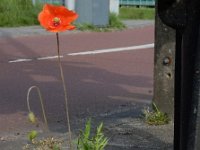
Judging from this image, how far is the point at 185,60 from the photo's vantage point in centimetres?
274

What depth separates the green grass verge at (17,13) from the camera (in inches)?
743

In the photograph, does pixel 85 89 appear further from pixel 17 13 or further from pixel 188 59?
pixel 17 13

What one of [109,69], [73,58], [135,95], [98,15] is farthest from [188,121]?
[98,15]

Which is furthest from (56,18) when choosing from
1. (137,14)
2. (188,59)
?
(137,14)

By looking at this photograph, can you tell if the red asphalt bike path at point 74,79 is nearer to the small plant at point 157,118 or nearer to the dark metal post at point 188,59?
the small plant at point 157,118

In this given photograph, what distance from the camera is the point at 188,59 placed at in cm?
273

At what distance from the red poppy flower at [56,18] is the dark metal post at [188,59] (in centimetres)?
50

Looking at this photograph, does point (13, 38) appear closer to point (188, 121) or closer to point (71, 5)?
point (71, 5)

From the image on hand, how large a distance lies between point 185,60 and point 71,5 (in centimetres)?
1637

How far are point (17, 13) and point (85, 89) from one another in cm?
1141

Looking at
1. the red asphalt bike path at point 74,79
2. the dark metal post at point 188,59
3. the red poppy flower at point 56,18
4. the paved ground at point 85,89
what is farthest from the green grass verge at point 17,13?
the dark metal post at point 188,59

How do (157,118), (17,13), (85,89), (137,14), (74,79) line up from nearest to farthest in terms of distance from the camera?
(157,118), (85,89), (74,79), (17,13), (137,14)

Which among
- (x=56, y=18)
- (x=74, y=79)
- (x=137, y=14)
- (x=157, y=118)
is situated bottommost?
(x=137, y=14)

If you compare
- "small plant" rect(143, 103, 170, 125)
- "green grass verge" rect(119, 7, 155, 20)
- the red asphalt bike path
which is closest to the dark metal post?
"small plant" rect(143, 103, 170, 125)
